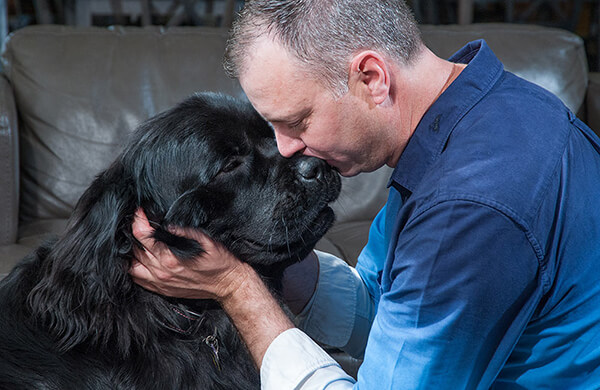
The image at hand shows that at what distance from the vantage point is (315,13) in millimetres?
1395

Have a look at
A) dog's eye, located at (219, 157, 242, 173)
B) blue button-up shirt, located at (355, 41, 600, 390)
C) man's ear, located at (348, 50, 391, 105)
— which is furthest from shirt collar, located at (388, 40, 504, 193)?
dog's eye, located at (219, 157, 242, 173)

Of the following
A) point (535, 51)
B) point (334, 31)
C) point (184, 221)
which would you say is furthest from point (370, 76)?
point (535, 51)

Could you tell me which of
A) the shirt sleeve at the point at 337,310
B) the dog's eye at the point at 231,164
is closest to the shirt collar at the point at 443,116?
the dog's eye at the point at 231,164

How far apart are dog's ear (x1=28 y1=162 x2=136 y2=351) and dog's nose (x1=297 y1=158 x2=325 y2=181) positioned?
461 millimetres

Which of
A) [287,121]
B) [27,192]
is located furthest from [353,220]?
[287,121]

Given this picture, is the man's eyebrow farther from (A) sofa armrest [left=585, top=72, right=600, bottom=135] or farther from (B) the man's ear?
(A) sofa armrest [left=585, top=72, right=600, bottom=135]

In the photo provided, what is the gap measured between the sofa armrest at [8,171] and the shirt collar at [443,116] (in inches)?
87.0

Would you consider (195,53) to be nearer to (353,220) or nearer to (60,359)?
(353,220)

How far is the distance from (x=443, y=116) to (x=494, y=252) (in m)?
0.38

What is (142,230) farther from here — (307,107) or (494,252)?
(494,252)

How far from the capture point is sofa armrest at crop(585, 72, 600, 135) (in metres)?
3.39

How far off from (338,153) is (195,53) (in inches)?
83.3

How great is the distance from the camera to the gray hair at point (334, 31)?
138cm

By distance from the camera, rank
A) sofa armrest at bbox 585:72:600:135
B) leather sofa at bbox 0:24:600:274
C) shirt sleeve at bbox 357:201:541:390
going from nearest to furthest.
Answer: shirt sleeve at bbox 357:201:541:390 < leather sofa at bbox 0:24:600:274 < sofa armrest at bbox 585:72:600:135
